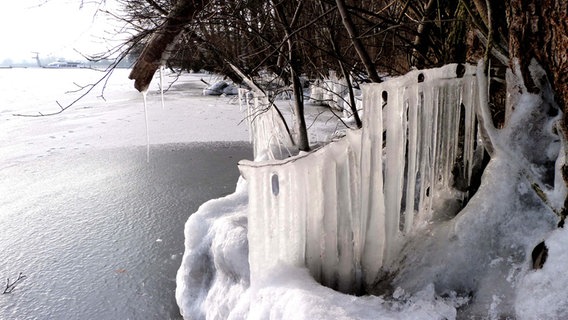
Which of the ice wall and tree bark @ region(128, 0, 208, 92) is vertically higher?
tree bark @ region(128, 0, 208, 92)

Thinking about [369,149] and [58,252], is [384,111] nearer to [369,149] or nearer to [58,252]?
[369,149]

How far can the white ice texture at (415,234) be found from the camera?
62.2 inches

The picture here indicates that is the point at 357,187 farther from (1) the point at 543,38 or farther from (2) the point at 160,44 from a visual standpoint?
(2) the point at 160,44

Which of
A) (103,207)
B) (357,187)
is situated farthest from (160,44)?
(103,207)

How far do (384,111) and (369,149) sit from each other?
0.22 meters

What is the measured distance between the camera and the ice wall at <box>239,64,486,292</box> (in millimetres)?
1765

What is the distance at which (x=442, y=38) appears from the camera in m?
3.00

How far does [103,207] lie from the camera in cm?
504

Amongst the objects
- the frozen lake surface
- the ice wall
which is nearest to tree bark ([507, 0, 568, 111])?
the ice wall

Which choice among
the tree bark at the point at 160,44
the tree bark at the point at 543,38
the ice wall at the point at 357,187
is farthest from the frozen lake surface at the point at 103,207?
the tree bark at the point at 543,38

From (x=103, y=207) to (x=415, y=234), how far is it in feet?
13.9

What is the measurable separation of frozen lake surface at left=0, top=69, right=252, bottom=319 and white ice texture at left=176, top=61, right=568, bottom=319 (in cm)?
159

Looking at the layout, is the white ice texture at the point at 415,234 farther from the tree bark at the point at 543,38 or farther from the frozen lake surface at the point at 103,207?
the frozen lake surface at the point at 103,207

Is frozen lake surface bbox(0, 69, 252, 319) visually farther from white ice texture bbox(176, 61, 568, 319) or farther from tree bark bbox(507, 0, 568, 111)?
tree bark bbox(507, 0, 568, 111)
